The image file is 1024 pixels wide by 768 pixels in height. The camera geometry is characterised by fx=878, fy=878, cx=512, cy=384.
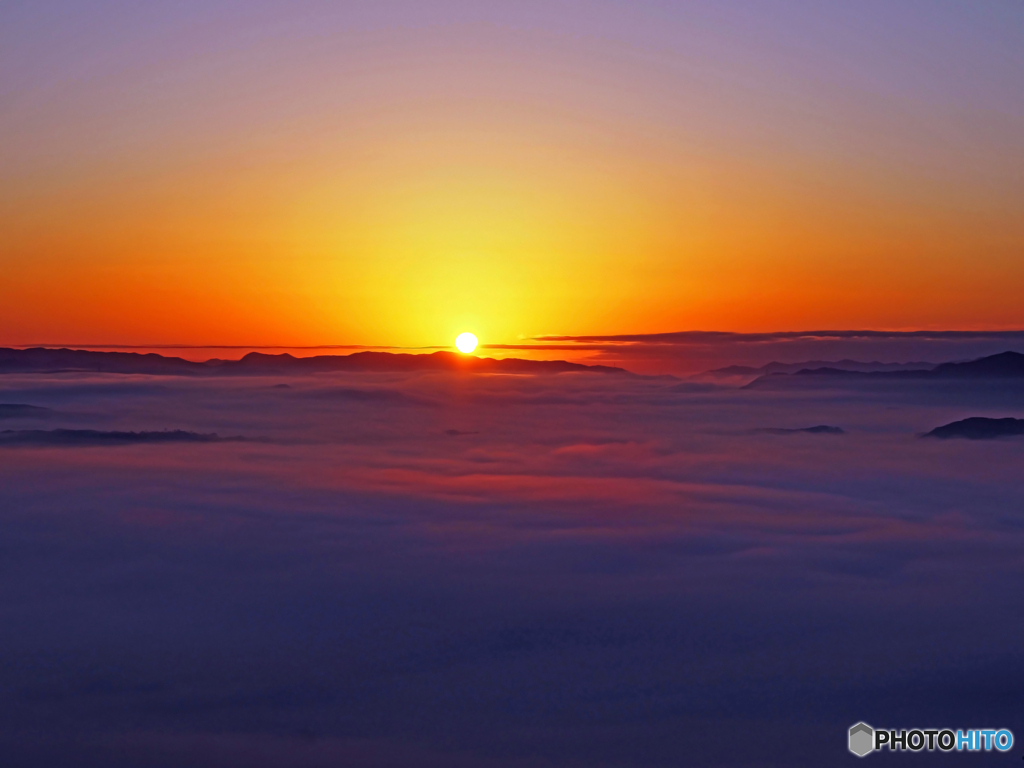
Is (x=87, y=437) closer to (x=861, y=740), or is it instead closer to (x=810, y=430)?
(x=810, y=430)

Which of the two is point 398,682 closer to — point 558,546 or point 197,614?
point 197,614

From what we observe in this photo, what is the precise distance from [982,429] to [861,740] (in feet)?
324

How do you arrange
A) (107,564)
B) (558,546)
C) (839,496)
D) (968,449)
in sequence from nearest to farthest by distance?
(107,564), (558,546), (839,496), (968,449)

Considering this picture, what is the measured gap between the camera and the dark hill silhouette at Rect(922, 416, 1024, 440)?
98.1 m

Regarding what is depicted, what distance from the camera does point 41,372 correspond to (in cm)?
16462

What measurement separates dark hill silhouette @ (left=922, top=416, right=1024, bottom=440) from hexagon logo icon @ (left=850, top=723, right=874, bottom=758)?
9515cm

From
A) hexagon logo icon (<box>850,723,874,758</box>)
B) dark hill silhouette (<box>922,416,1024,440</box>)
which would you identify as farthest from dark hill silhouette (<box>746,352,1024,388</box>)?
hexagon logo icon (<box>850,723,874,758</box>)

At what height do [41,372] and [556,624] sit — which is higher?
[41,372]

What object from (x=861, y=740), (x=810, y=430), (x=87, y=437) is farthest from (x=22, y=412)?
(x=861, y=740)

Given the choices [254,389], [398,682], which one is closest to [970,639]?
[398,682]

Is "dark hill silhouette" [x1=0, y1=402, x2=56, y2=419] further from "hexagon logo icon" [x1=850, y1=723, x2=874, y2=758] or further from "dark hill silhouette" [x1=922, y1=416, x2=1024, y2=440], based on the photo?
"hexagon logo icon" [x1=850, y1=723, x2=874, y2=758]

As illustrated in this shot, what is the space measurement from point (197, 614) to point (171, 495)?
A: 2936 centimetres

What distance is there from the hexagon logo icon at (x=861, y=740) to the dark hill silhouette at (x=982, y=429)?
312 feet

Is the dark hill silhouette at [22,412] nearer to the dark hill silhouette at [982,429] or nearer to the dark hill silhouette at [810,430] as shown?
the dark hill silhouette at [810,430]
